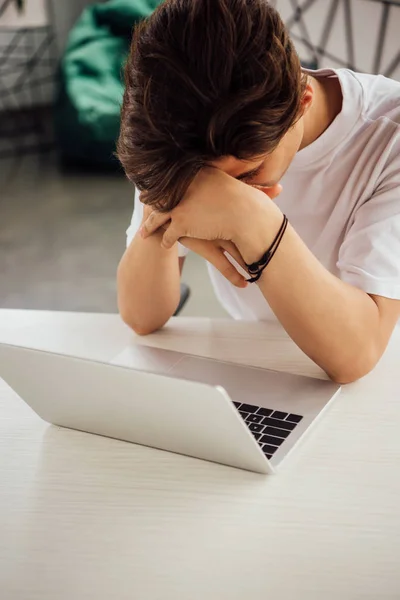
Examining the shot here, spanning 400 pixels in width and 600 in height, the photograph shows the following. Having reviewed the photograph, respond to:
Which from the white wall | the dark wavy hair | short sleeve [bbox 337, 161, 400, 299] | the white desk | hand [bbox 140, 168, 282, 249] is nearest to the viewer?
the white desk

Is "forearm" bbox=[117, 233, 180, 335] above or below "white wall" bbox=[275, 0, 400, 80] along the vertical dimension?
below

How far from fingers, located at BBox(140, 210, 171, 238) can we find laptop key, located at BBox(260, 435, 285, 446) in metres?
0.32

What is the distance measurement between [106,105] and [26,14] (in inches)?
37.2

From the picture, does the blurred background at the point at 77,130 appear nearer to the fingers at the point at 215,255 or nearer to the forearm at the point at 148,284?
the forearm at the point at 148,284

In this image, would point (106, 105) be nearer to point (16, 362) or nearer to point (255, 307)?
point (255, 307)

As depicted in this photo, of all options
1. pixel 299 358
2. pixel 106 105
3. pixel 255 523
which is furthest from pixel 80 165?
pixel 255 523

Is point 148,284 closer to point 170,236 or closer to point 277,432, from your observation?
point 170,236

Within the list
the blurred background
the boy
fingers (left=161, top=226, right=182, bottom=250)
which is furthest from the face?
the blurred background

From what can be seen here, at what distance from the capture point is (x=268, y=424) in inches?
31.7

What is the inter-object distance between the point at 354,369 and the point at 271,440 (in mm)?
172

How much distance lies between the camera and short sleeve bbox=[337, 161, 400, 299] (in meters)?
0.96

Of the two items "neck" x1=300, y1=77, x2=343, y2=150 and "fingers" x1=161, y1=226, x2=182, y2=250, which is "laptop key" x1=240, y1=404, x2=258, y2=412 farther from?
"neck" x1=300, y1=77, x2=343, y2=150

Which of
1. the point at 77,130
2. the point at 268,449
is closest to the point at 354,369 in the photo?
the point at 268,449

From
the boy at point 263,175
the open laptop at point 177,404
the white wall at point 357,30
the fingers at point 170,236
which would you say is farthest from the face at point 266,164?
the white wall at point 357,30
